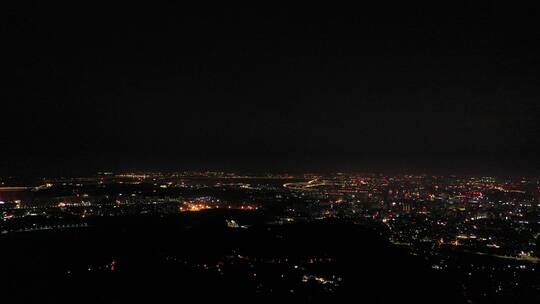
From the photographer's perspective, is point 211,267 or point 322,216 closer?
point 211,267

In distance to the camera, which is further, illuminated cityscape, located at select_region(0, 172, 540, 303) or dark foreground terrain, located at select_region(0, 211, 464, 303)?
illuminated cityscape, located at select_region(0, 172, 540, 303)

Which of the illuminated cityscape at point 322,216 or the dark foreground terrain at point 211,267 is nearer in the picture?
the dark foreground terrain at point 211,267

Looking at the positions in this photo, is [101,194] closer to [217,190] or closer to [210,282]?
[217,190]

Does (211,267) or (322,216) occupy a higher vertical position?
(322,216)

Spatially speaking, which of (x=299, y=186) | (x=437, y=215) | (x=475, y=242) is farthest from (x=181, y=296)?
(x=299, y=186)

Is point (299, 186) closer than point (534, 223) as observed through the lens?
No

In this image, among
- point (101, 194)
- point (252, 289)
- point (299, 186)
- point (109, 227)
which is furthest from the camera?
point (299, 186)

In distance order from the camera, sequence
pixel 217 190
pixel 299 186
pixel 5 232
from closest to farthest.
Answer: pixel 5 232
pixel 217 190
pixel 299 186
